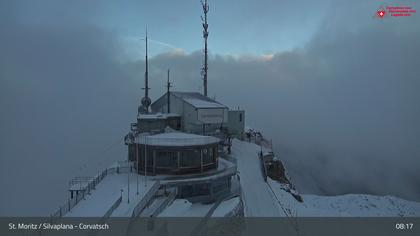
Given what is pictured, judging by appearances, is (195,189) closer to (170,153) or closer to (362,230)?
(170,153)

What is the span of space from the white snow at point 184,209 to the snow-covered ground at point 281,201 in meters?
3.11

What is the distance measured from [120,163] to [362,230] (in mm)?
19243

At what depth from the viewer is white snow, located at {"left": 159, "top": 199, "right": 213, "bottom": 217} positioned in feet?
50.3

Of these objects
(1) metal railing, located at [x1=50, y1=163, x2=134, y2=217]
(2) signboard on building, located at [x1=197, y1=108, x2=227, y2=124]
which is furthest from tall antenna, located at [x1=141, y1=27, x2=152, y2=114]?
(1) metal railing, located at [x1=50, y1=163, x2=134, y2=217]

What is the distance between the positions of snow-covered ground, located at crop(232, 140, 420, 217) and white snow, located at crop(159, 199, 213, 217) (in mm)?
A: 3106

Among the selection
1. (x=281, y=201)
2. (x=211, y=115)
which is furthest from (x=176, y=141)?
(x=281, y=201)

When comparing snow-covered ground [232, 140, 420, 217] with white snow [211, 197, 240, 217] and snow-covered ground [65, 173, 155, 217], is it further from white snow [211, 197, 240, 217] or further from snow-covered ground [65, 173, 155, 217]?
snow-covered ground [65, 173, 155, 217]

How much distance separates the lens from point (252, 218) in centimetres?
1853

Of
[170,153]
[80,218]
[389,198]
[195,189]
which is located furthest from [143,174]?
[389,198]

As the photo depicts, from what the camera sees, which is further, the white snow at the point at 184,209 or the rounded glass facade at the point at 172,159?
the rounded glass facade at the point at 172,159

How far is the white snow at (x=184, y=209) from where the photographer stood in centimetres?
1533

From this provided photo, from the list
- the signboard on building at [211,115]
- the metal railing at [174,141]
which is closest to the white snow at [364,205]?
the signboard on building at [211,115]

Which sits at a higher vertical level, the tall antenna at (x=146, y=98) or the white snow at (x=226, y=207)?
the tall antenna at (x=146, y=98)

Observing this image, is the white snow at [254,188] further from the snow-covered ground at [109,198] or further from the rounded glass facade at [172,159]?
the snow-covered ground at [109,198]
